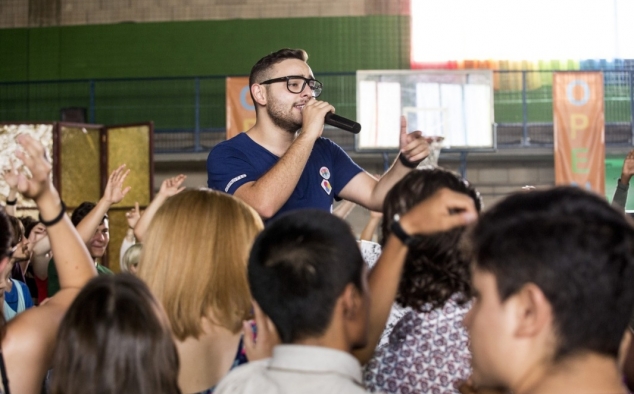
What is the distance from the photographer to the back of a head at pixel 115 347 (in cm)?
134

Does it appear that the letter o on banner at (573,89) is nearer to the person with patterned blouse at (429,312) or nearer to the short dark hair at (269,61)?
the short dark hair at (269,61)

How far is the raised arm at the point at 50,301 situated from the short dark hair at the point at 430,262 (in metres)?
0.65

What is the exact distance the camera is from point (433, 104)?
10.8 meters

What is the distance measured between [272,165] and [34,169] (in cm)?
130

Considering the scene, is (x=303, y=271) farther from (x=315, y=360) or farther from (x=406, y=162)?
(x=406, y=162)

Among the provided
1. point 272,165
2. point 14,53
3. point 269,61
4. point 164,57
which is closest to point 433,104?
point 164,57

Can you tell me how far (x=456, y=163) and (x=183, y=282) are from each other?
404 inches

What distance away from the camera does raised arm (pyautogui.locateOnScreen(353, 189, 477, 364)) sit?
1536 millimetres

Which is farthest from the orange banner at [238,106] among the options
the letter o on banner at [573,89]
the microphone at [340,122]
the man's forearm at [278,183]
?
the man's forearm at [278,183]

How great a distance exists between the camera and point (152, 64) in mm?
12602

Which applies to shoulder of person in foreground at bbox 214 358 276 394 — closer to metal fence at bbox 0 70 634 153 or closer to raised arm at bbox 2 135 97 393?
raised arm at bbox 2 135 97 393

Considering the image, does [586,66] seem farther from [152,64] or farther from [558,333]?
[558,333]

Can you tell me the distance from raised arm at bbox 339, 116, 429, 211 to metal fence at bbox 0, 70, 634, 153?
8.58m

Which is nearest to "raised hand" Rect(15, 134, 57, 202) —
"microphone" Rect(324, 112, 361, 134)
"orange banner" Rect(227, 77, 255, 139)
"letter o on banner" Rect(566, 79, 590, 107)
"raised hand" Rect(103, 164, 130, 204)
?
"raised hand" Rect(103, 164, 130, 204)
